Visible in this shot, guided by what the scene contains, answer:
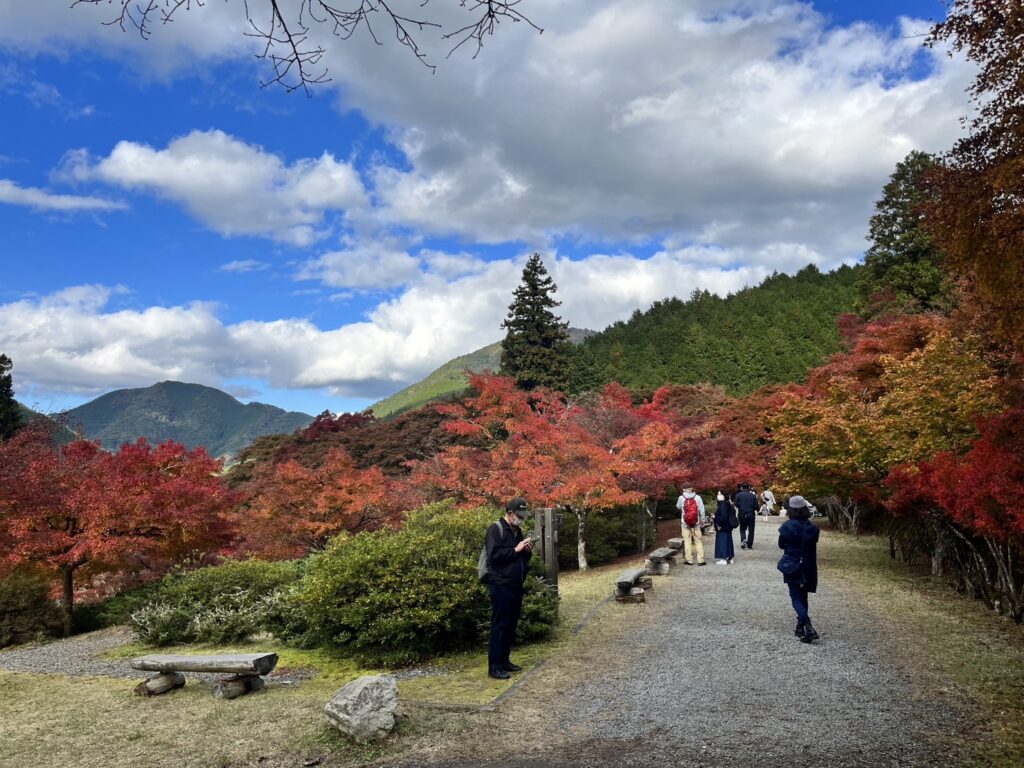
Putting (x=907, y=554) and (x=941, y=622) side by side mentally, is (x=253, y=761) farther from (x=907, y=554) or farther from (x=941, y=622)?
(x=907, y=554)

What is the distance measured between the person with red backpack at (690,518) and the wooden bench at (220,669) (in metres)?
9.27

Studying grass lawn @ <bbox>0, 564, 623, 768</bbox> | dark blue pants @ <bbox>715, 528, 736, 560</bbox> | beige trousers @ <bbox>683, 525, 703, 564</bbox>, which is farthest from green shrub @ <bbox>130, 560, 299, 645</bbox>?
dark blue pants @ <bbox>715, 528, 736, 560</bbox>

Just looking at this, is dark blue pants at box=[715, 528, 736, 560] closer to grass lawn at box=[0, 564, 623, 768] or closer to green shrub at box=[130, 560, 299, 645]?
grass lawn at box=[0, 564, 623, 768]

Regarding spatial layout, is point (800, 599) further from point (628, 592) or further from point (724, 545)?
point (724, 545)

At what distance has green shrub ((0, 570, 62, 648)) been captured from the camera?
11.6 meters

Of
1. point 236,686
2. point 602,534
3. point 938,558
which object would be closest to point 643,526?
point 602,534

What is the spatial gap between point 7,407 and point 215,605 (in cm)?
→ 3053

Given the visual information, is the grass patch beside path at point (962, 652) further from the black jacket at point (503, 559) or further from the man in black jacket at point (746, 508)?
the black jacket at point (503, 559)

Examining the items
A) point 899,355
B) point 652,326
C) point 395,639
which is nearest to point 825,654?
point 395,639

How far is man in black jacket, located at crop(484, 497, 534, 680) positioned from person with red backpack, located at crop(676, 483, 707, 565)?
312 inches

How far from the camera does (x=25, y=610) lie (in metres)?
11.9

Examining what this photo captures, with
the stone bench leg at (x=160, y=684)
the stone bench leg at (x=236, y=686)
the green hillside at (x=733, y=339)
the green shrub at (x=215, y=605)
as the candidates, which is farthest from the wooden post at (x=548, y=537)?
the green hillside at (x=733, y=339)

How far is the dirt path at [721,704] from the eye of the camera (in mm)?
4496

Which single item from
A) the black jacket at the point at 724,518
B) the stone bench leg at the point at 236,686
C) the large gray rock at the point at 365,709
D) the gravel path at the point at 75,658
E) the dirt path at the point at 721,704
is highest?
the black jacket at the point at 724,518
